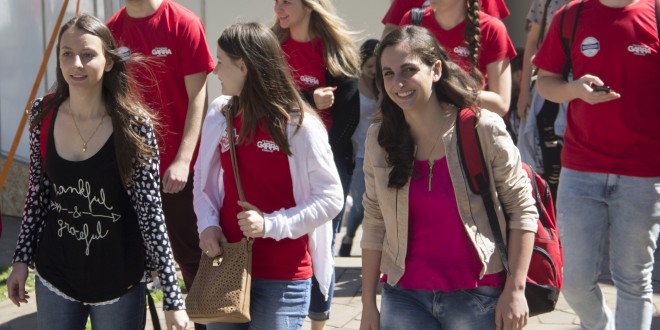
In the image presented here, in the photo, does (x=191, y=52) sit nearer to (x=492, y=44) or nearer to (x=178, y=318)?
(x=492, y=44)

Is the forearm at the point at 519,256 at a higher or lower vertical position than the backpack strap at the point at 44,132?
lower

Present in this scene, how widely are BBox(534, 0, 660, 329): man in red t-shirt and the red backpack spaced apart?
35.7 inches

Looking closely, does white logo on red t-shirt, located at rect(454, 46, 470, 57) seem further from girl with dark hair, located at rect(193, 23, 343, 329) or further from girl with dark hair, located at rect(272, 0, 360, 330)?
girl with dark hair, located at rect(193, 23, 343, 329)

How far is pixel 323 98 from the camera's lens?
16.9ft

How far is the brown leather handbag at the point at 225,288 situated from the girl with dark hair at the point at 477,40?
69.7 inches

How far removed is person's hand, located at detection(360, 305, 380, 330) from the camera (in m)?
3.59

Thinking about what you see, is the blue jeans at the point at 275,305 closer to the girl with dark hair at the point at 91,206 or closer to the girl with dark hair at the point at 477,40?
the girl with dark hair at the point at 91,206

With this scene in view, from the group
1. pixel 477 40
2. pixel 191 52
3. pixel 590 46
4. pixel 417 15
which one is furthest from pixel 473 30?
pixel 191 52

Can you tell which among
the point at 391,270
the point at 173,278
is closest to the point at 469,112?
the point at 391,270

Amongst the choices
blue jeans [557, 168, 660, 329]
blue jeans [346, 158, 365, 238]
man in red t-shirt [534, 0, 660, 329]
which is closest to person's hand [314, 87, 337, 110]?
man in red t-shirt [534, 0, 660, 329]

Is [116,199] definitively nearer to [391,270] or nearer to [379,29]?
[391,270]

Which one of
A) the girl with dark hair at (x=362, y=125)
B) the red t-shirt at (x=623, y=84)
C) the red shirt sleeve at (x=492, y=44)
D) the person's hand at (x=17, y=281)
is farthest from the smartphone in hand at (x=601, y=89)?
the girl with dark hair at (x=362, y=125)

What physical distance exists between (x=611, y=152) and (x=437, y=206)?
143 centimetres

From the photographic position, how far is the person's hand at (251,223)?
3.64 meters
